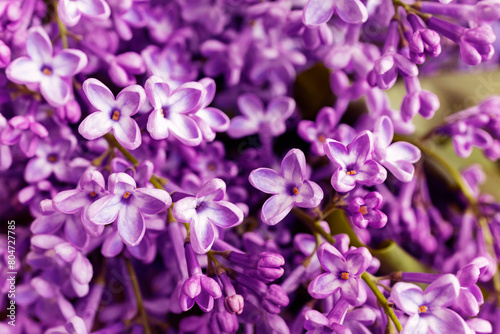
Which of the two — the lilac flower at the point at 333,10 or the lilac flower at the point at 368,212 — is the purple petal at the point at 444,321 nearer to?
the lilac flower at the point at 368,212

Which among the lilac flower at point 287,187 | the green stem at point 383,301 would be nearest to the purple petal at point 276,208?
the lilac flower at point 287,187

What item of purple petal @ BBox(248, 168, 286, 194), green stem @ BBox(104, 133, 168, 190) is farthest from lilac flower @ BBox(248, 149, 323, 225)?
green stem @ BBox(104, 133, 168, 190)

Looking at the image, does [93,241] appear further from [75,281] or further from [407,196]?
[407,196]

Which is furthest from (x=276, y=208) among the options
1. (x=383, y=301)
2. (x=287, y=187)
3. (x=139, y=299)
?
(x=139, y=299)

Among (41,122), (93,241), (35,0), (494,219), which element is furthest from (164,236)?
(494,219)

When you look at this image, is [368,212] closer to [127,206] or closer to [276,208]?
[276,208]

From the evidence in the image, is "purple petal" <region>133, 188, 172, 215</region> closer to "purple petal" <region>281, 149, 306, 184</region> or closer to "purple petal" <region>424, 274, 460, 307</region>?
"purple petal" <region>281, 149, 306, 184</region>

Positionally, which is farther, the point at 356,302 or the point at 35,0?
the point at 35,0
